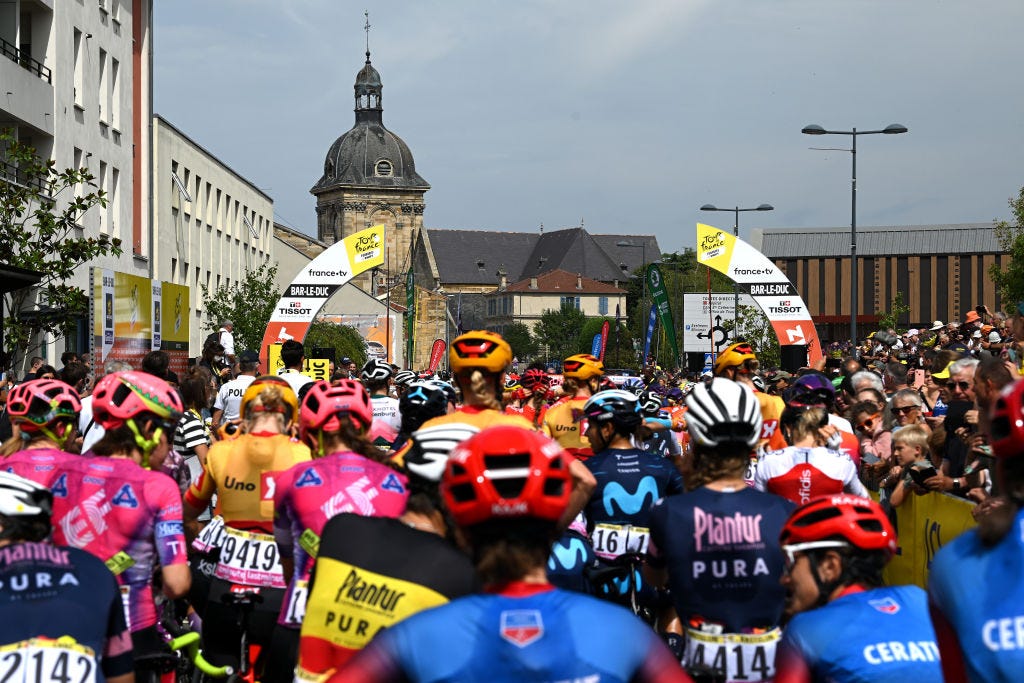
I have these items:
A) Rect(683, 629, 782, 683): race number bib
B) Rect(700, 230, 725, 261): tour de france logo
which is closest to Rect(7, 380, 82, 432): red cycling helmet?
Rect(683, 629, 782, 683): race number bib

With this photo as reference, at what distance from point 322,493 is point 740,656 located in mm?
1697

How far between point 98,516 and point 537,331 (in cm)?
17647

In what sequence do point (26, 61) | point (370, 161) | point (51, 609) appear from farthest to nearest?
point (370, 161)
point (26, 61)
point (51, 609)

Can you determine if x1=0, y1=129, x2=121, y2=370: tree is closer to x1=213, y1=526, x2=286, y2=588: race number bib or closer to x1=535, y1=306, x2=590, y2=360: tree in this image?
x1=213, y1=526, x2=286, y2=588: race number bib

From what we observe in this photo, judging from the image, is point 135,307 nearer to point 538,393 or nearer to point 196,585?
point 538,393

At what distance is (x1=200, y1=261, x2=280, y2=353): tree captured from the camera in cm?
5591

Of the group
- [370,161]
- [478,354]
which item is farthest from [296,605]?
[370,161]

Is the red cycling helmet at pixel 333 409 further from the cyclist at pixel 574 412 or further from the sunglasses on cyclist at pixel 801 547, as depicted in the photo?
the cyclist at pixel 574 412

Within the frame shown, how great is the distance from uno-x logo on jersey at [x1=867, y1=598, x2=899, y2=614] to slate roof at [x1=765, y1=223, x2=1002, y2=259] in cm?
11962

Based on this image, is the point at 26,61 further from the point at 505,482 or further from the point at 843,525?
the point at 505,482

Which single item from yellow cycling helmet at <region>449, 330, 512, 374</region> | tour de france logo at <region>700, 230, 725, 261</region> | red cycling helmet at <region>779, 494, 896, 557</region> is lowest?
red cycling helmet at <region>779, 494, 896, 557</region>

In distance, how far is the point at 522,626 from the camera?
304 centimetres

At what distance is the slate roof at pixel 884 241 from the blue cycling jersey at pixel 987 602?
394 feet

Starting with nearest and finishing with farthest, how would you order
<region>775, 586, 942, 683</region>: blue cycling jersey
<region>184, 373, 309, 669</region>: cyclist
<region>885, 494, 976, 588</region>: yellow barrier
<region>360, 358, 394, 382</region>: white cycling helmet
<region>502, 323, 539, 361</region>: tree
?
<region>775, 586, 942, 683</region>: blue cycling jersey
<region>184, 373, 309, 669</region>: cyclist
<region>885, 494, 976, 588</region>: yellow barrier
<region>360, 358, 394, 382</region>: white cycling helmet
<region>502, 323, 539, 361</region>: tree
